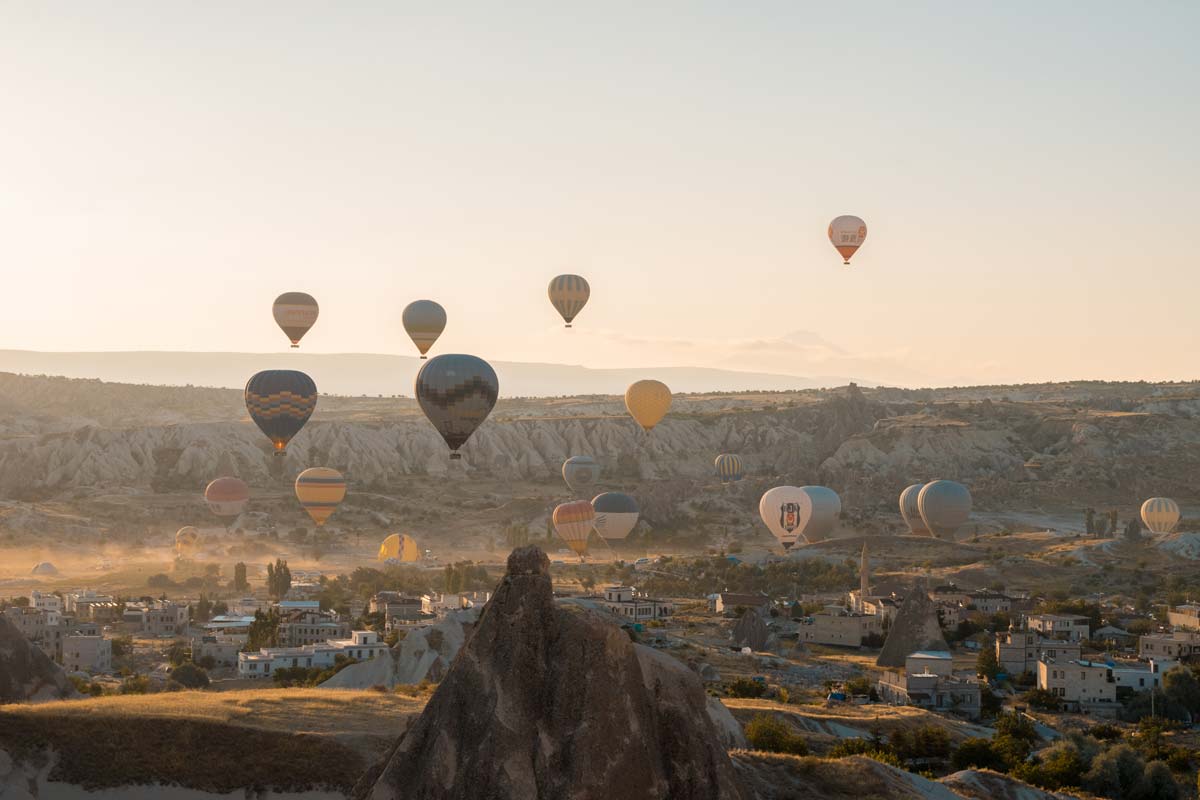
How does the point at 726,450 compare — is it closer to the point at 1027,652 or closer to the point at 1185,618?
the point at 1185,618

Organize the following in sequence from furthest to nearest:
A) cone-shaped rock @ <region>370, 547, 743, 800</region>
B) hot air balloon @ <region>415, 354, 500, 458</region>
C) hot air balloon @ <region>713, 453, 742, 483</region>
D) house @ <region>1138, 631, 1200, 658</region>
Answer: hot air balloon @ <region>713, 453, 742, 483</region>
hot air balloon @ <region>415, 354, 500, 458</region>
house @ <region>1138, 631, 1200, 658</region>
cone-shaped rock @ <region>370, 547, 743, 800</region>

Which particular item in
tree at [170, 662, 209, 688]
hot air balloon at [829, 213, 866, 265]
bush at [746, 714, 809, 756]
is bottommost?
tree at [170, 662, 209, 688]

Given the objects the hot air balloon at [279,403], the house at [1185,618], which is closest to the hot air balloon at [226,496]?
the hot air balloon at [279,403]

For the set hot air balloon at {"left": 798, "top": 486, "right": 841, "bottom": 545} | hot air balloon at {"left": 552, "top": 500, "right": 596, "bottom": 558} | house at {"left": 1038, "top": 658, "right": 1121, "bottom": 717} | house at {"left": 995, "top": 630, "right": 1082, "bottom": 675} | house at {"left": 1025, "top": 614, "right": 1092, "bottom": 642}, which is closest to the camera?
house at {"left": 1038, "top": 658, "right": 1121, "bottom": 717}

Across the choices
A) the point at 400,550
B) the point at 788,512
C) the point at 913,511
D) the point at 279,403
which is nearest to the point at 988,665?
the point at 788,512

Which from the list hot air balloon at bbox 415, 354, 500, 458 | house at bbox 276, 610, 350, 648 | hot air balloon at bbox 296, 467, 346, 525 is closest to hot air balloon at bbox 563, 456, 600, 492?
hot air balloon at bbox 296, 467, 346, 525

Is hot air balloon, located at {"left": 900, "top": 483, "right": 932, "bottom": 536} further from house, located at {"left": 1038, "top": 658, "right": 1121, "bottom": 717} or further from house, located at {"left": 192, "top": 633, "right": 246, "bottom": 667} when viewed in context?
house, located at {"left": 192, "top": 633, "right": 246, "bottom": 667}

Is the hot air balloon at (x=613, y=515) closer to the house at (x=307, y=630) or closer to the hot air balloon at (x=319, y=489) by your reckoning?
the hot air balloon at (x=319, y=489)
